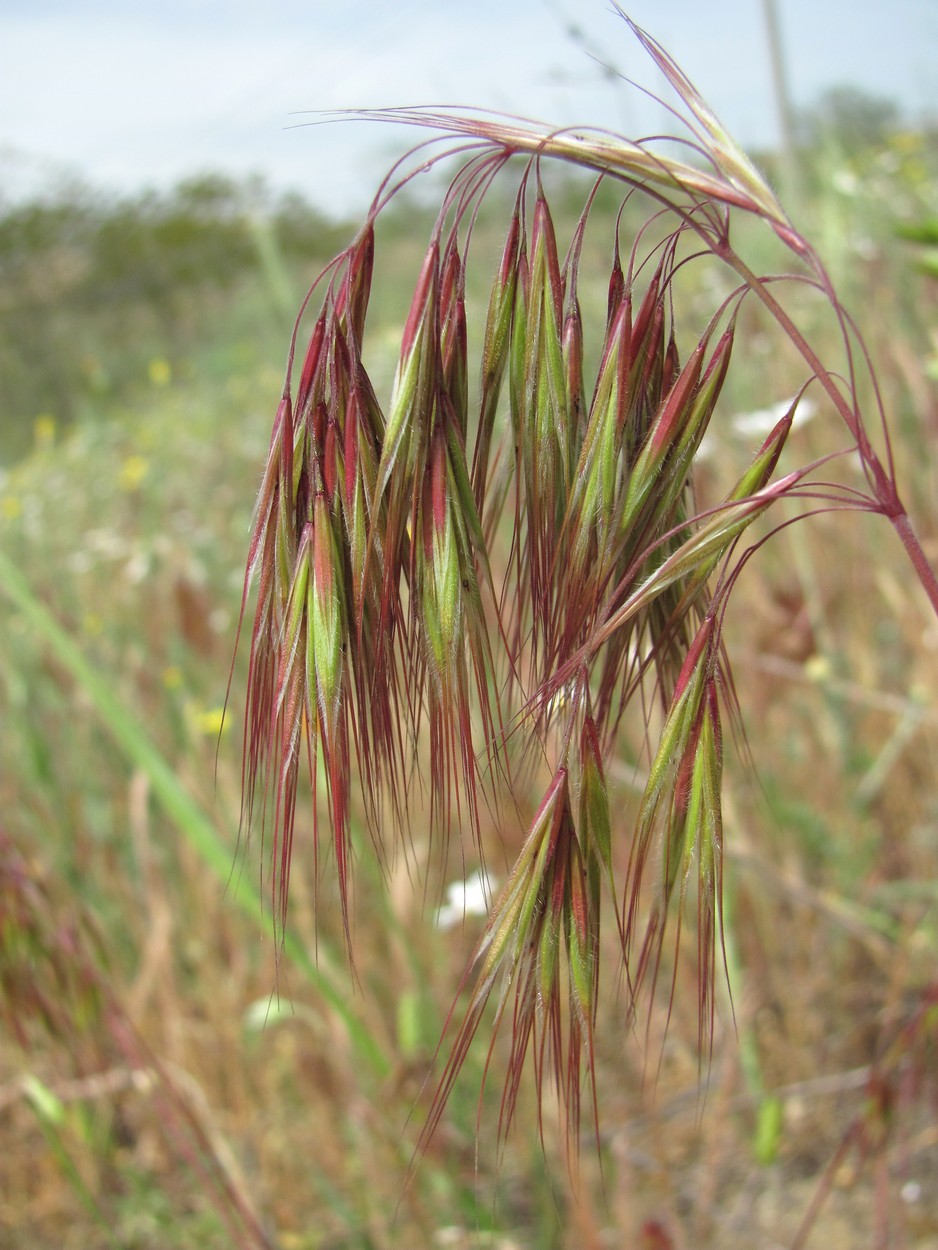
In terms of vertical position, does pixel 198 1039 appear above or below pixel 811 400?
below

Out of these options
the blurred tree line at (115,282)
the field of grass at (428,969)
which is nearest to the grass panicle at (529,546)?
the field of grass at (428,969)

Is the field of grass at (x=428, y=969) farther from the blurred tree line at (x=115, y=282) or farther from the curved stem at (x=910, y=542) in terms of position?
the blurred tree line at (x=115, y=282)

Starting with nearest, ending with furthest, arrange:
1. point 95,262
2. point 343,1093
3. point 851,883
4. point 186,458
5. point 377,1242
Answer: point 377,1242, point 343,1093, point 851,883, point 186,458, point 95,262

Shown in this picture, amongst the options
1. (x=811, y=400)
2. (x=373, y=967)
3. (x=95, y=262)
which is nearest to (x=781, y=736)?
(x=811, y=400)

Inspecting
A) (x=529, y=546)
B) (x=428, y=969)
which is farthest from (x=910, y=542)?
(x=428, y=969)

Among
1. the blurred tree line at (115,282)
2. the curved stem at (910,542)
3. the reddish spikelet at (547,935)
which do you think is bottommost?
the reddish spikelet at (547,935)

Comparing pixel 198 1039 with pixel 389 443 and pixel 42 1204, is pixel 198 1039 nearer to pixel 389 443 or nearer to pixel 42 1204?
pixel 42 1204

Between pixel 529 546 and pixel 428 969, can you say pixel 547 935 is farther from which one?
pixel 428 969

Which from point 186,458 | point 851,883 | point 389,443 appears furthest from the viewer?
point 186,458
